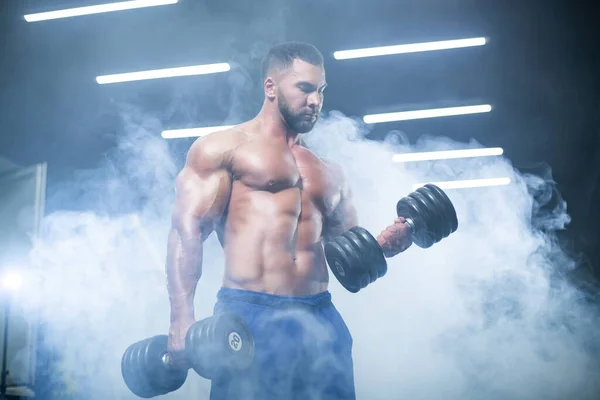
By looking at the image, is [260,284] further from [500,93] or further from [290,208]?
[500,93]

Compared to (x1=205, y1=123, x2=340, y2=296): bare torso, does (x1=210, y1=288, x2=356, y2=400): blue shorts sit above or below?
below

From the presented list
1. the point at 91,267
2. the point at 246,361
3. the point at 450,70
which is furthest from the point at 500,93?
the point at 91,267

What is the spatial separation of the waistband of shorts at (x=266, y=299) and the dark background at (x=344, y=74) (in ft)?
2.48

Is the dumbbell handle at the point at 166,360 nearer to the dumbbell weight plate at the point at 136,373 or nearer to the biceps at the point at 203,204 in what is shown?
the dumbbell weight plate at the point at 136,373

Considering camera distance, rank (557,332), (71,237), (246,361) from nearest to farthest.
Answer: (246,361), (557,332), (71,237)

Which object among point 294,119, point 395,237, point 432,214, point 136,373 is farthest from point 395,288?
point 136,373

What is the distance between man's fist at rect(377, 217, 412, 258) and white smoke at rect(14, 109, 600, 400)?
249 mm

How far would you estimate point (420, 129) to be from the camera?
7.54 feet

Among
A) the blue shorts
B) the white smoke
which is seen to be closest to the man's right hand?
the blue shorts

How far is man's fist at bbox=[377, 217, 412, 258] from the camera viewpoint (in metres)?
Answer: 1.87

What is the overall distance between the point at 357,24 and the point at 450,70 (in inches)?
16.8

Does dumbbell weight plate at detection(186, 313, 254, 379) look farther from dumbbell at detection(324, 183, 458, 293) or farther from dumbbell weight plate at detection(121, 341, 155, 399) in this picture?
dumbbell at detection(324, 183, 458, 293)

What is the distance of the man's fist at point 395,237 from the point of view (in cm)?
187

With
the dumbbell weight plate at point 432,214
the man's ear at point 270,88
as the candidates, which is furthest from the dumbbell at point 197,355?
the man's ear at point 270,88
